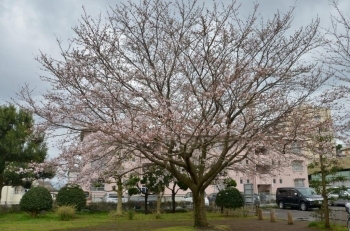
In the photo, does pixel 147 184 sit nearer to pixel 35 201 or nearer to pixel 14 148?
pixel 35 201

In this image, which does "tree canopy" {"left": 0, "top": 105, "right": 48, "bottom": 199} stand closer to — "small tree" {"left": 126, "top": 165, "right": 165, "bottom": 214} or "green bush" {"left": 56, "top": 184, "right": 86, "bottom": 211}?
"green bush" {"left": 56, "top": 184, "right": 86, "bottom": 211}

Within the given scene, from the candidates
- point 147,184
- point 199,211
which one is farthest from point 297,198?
point 199,211

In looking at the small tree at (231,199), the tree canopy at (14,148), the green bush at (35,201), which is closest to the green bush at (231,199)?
the small tree at (231,199)

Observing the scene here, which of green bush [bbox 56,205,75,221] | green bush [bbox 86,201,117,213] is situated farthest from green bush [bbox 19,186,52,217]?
green bush [bbox 86,201,117,213]

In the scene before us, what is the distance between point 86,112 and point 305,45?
661cm

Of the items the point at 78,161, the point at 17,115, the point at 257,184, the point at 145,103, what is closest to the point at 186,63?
the point at 145,103

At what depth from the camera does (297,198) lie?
22.4 meters

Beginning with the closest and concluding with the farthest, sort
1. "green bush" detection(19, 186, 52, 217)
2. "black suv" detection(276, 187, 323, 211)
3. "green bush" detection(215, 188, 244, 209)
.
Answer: "green bush" detection(19, 186, 52, 217) < "green bush" detection(215, 188, 244, 209) < "black suv" detection(276, 187, 323, 211)

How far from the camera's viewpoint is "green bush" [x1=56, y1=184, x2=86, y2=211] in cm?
1973

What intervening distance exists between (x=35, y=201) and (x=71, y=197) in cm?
214

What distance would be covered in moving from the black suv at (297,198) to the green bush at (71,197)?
42.9 feet

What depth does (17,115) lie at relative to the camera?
21422 mm

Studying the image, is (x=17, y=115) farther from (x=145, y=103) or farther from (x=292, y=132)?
(x=292, y=132)

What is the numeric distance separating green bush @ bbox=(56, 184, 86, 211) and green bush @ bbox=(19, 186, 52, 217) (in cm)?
99
